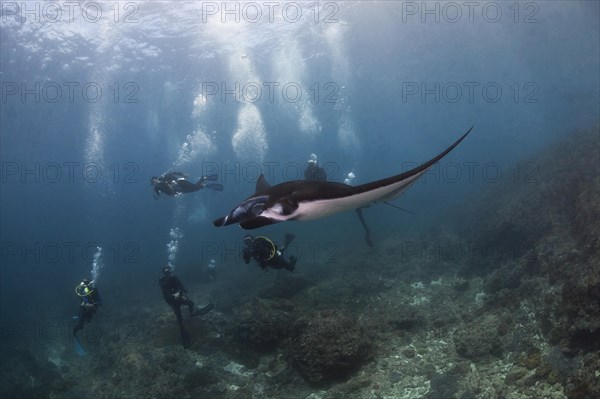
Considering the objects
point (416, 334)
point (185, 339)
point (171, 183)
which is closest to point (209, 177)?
point (171, 183)

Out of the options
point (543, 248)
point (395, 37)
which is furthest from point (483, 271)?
point (395, 37)

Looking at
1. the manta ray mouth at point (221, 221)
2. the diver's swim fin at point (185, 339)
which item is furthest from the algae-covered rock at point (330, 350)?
the manta ray mouth at point (221, 221)

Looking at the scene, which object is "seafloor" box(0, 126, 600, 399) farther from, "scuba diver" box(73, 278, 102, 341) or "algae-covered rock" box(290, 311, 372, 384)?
"scuba diver" box(73, 278, 102, 341)

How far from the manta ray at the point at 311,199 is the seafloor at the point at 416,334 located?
13.0 feet

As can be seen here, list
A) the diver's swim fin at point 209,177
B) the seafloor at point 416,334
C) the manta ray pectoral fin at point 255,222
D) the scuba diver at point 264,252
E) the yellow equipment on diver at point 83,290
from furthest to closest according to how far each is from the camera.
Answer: the diver's swim fin at point 209,177
the yellow equipment on diver at point 83,290
the scuba diver at point 264,252
the seafloor at point 416,334
the manta ray pectoral fin at point 255,222

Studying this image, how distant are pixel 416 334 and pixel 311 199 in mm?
7038

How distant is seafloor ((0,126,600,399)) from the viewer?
546 cm

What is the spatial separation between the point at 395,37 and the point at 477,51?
41.3ft

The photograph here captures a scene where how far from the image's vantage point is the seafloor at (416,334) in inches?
215

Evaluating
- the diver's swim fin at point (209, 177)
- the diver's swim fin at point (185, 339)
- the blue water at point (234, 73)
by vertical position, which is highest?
the blue water at point (234, 73)

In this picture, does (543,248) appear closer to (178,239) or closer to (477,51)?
(477,51)

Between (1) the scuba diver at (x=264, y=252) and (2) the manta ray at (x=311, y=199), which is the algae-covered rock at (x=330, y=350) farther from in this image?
(2) the manta ray at (x=311, y=199)

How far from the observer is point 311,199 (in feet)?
6.95

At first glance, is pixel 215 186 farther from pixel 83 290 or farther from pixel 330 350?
pixel 330 350
